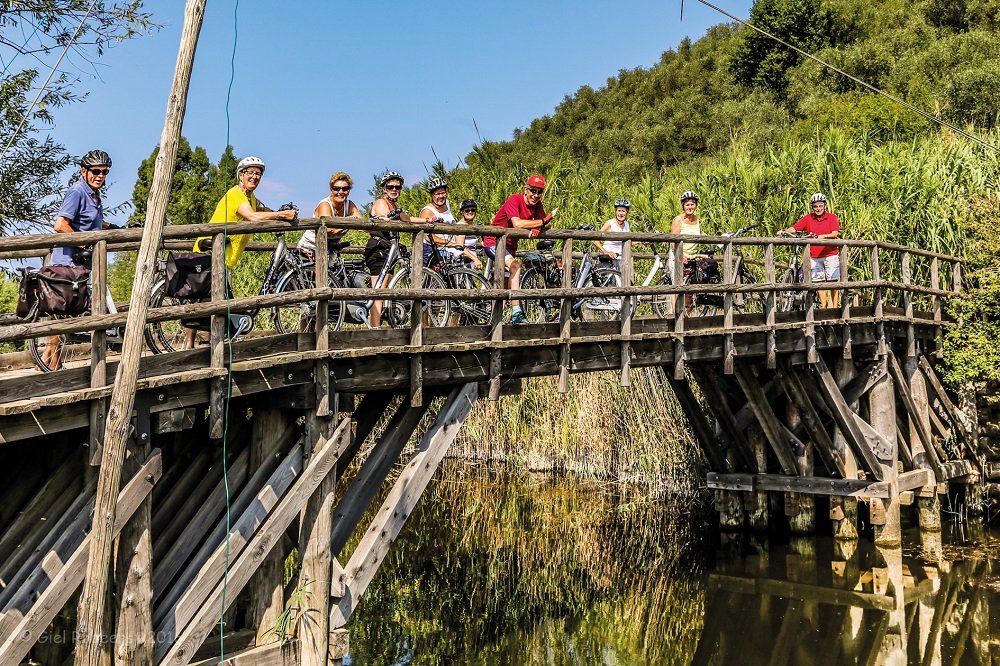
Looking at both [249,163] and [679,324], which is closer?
[249,163]

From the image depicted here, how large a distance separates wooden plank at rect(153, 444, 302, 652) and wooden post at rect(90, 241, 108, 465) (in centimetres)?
122

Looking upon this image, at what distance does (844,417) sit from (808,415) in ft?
1.57

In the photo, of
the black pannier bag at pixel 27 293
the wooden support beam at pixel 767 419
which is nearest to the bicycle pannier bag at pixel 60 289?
the black pannier bag at pixel 27 293

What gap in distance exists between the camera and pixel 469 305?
1005cm

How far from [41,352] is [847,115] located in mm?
28409

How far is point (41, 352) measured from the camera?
7230mm

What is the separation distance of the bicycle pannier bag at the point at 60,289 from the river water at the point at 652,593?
5.29 m

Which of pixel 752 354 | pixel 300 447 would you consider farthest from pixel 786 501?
pixel 300 447

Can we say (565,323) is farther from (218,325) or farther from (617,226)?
(218,325)

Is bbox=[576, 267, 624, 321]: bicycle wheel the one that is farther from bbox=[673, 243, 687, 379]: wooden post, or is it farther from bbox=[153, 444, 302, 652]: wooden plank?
bbox=[153, 444, 302, 652]: wooden plank

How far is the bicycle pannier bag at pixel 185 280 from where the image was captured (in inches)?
287

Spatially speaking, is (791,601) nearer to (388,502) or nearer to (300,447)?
(388,502)

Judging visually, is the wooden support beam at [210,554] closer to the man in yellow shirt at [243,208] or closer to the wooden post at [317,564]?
the wooden post at [317,564]

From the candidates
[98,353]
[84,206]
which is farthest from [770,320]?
[98,353]
